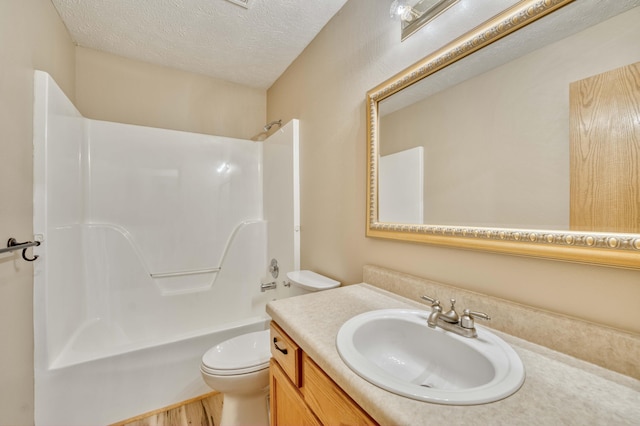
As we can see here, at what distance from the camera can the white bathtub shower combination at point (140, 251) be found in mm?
1327

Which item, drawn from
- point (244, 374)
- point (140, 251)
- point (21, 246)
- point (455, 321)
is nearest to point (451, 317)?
point (455, 321)

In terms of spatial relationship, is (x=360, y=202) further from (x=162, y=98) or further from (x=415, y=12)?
(x=162, y=98)

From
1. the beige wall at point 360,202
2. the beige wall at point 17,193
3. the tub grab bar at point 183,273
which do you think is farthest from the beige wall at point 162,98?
the tub grab bar at point 183,273

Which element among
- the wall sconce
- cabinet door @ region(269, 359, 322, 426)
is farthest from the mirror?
cabinet door @ region(269, 359, 322, 426)

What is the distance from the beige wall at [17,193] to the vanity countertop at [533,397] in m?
1.26

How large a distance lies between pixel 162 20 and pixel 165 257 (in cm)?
170

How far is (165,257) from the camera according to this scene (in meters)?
2.10

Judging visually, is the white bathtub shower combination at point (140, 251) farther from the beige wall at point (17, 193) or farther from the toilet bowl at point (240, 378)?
the toilet bowl at point (240, 378)

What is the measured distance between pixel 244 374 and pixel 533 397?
3.86ft

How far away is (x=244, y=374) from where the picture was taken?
1245 mm

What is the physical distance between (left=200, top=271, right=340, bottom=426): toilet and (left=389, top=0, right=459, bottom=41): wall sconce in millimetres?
1251

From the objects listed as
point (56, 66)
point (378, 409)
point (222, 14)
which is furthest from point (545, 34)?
point (56, 66)

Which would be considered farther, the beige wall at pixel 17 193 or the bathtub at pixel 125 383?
the bathtub at pixel 125 383

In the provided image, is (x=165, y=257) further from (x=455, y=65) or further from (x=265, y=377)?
(x=455, y=65)
